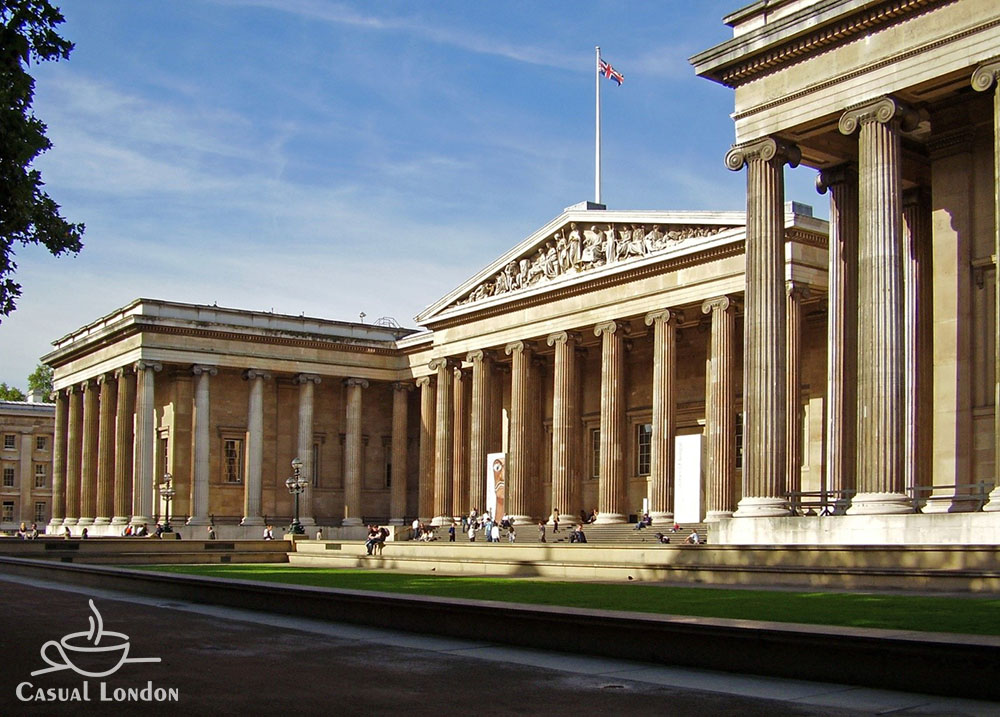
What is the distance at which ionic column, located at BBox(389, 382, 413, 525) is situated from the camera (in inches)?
2830

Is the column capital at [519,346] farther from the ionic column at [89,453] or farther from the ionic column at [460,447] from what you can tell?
the ionic column at [89,453]

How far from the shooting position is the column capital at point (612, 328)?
5422cm

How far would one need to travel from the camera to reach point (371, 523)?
241 feet

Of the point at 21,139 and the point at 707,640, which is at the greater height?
the point at 21,139

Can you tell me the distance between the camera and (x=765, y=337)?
30594 mm

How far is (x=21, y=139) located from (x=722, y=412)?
36248 millimetres

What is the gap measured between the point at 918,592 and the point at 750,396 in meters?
10.2

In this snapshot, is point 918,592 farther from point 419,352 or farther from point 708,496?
point 419,352

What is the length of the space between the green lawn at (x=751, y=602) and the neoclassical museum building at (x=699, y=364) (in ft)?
20.0

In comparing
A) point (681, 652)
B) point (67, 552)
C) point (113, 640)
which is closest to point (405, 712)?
point (681, 652)

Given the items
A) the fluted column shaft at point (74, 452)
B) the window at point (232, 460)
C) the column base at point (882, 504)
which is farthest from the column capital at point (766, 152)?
the fluted column shaft at point (74, 452)

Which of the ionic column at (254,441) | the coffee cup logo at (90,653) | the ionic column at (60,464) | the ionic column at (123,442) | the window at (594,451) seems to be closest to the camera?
the coffee cup logo at (90,653)

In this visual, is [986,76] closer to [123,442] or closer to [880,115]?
[880,115]

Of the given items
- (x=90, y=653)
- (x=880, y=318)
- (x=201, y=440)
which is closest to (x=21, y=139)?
(x=90, y=653)
